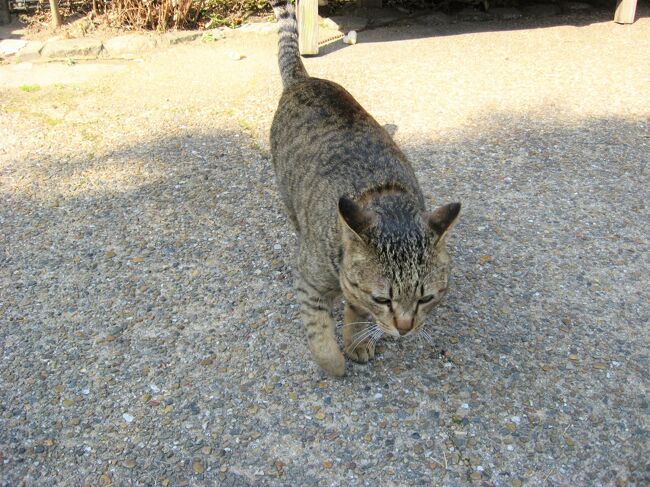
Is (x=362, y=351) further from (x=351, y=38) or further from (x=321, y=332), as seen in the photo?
(x=351, y=38)

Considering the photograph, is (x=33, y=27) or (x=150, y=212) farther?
(x=33, y=27)

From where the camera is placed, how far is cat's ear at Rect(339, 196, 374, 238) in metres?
2.70

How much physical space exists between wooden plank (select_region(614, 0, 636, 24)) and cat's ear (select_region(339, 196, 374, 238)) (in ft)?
23.2

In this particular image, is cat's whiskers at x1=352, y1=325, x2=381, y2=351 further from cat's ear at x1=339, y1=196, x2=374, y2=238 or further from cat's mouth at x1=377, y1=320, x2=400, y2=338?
cat's ear at x1=339, y1=196, x2=374, y2=238

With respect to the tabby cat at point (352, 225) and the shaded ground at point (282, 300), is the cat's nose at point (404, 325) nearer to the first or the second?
the tabby cat at point (352, 225)

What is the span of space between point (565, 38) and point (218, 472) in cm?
716

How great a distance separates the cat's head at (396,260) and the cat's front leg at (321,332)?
0.31 m

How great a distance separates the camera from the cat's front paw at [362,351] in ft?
11.0

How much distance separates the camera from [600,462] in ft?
9.12

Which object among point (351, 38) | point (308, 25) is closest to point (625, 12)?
point (351, 38)

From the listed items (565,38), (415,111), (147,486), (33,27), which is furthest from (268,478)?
(33,27)

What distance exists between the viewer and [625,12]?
823 centimetres

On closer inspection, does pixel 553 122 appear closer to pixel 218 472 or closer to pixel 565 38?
pixel 565 38

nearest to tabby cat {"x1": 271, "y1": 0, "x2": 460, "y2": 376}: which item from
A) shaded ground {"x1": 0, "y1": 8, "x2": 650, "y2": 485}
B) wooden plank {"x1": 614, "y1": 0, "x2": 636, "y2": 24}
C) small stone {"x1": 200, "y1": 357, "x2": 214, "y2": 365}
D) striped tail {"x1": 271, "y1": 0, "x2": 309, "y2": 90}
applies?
shaded ground {"x1": 0, "y1": 8, "x2": 650, "y2": 485}
